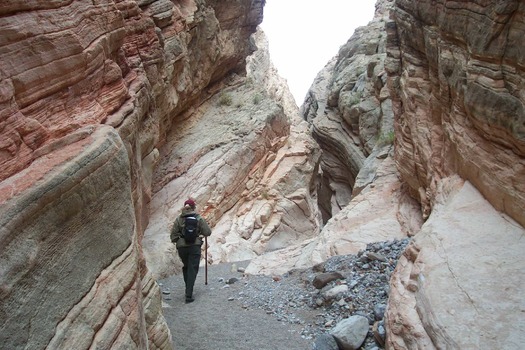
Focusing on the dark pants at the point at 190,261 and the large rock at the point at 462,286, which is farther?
the dark pants at the point at 190,261

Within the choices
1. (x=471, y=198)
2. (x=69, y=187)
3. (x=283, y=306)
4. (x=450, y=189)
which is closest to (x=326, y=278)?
(x=283, y=306)

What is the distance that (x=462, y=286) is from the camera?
5.86 m

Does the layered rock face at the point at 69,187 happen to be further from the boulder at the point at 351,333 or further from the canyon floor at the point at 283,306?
the boulder at the point at 351,333

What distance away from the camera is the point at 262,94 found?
2520 centimetres

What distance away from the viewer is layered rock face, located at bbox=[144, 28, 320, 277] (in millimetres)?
16766

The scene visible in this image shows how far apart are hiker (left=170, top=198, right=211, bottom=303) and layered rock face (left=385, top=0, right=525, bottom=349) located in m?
4.30

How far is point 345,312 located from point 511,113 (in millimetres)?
4102

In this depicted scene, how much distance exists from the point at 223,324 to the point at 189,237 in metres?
2.11

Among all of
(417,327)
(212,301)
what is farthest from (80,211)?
(212,301)

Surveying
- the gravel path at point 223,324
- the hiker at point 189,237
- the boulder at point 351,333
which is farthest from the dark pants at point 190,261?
the boulder at point 351,333

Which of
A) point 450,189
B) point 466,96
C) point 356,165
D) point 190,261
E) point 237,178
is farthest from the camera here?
point 356,165

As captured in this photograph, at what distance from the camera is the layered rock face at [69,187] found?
A: 396 centimetres

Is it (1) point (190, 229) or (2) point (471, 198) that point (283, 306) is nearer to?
(1) point (190, 229)

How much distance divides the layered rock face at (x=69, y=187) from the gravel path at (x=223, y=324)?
114cm
